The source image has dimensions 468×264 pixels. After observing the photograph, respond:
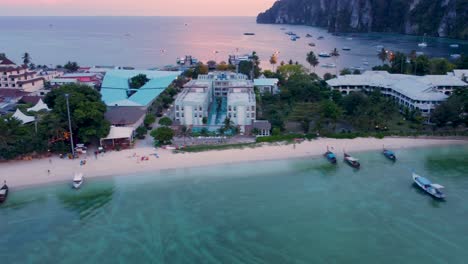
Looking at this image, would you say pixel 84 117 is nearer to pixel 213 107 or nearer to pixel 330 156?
pixel 213 107

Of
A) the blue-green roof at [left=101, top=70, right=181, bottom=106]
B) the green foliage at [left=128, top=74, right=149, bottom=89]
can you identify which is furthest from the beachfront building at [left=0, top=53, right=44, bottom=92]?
the green foliage at [left=128, top=74, right=149, bottom=89]

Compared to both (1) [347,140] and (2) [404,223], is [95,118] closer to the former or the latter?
(1) [347,140]

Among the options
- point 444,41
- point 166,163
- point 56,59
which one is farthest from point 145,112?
point 444,41

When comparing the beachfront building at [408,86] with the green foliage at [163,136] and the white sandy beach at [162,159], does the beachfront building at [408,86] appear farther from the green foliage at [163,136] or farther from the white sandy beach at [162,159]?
the green foliage at [163,136]

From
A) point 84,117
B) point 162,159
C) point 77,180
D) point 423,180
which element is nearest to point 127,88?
point 84,117

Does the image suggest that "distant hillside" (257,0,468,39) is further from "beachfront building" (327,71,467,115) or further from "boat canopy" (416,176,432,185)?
"boat canopy" (416,176,432,185)
